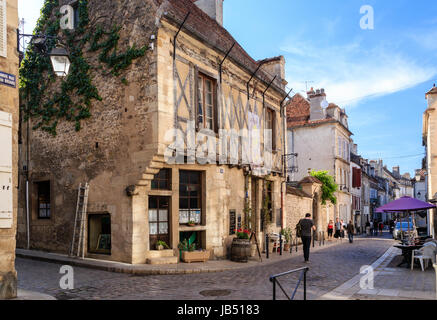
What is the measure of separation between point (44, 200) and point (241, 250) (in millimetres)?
6667

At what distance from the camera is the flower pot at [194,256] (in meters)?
10.9

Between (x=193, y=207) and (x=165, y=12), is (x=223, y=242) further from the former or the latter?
(x=165, y=12)

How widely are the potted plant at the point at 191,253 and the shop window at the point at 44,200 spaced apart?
15.6ft

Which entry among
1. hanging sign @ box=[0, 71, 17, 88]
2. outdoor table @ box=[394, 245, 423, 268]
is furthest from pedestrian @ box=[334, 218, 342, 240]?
hanging sign @ box=[0, 71, 17, 88]

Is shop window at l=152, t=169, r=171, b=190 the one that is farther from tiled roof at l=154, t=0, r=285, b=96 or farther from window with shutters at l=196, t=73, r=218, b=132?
tiled roof at l=154, t=0, r=285, b=96

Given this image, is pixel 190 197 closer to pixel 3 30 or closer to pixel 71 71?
pixel 71 71

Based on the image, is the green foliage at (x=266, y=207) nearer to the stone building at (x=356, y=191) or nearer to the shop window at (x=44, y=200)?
the shop window at (x=44, y=200)

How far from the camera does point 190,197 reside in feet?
39.1

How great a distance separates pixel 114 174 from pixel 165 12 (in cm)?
446

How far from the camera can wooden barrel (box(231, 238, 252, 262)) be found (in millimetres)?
11727

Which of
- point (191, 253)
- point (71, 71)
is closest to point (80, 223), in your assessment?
point (191, 253)

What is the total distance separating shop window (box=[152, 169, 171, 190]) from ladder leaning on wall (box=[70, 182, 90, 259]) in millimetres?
2063

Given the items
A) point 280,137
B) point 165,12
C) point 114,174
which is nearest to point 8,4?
point 165,12

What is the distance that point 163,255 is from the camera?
10.8 m
